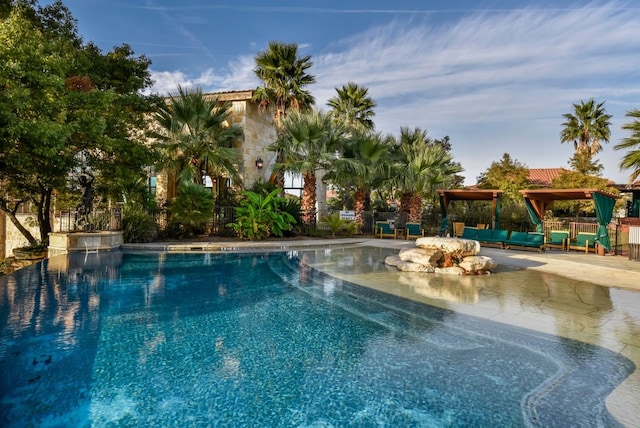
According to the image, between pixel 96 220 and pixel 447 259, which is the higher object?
pixel 96 220

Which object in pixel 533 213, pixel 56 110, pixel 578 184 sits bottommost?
pixel 533 213

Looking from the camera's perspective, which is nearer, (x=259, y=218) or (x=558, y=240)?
(x=558, y=240)

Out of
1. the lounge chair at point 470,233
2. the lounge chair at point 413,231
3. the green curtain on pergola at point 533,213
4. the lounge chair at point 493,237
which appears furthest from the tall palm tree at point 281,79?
the green curtain on pergola at point 533,213

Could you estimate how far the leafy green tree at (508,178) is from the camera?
20719mm

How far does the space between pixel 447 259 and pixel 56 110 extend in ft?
37.0

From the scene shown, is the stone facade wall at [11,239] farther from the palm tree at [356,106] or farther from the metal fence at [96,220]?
the palm tree at [356,106]

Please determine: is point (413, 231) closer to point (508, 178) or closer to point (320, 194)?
point (508, 178)

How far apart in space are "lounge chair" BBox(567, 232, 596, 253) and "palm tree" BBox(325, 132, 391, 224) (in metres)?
8.75

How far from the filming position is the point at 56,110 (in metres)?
8.86

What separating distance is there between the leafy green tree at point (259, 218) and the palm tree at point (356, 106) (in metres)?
10.4

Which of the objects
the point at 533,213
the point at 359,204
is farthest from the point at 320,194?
the point at 533,213

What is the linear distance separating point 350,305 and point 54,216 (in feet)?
49.2

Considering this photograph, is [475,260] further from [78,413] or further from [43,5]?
[43,5]

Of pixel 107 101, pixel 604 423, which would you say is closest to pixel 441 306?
pixel 604 423
